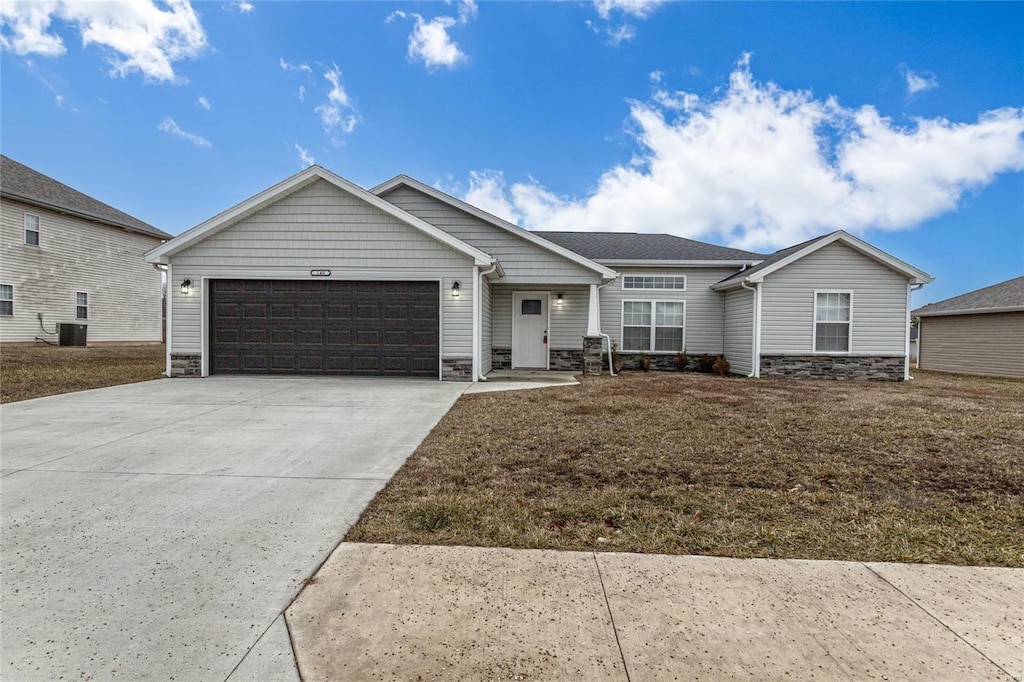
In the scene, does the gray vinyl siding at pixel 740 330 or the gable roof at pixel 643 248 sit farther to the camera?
the gable roof at pixel 643 248

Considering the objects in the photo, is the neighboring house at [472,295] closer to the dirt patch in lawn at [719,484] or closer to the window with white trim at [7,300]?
the dirt patch in lawn at [719,484]

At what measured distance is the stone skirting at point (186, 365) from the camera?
35.2 feet

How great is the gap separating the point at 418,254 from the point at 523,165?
1514cm

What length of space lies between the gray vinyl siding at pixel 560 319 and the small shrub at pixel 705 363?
3958 mm

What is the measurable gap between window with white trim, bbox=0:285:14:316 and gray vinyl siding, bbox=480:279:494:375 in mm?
18873

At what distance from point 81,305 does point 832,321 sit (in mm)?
28802

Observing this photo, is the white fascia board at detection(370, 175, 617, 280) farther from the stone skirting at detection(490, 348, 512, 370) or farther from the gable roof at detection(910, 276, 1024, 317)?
the gable roof at detection(910, 276, 1024, 317)

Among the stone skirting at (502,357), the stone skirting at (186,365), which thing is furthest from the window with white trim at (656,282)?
the stone skirting at (186,365)

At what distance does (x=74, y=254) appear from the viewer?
64.8 ft

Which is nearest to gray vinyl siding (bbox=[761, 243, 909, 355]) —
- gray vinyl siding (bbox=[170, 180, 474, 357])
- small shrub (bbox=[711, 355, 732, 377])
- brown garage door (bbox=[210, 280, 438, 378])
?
small shrub (bbox=[711, 355, 732, 377])

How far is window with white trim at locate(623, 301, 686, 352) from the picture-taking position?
582 inches

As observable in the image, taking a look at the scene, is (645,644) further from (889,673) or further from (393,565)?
(393,565)

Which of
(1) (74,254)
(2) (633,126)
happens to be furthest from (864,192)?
(1) (74,254)

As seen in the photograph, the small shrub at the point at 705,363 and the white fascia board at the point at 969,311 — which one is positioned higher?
the white fascia board at the point at 969,311
